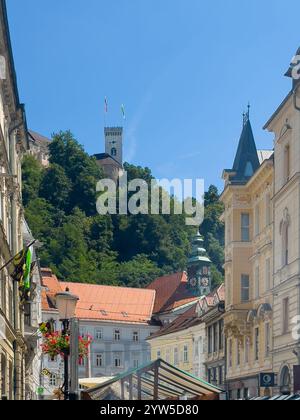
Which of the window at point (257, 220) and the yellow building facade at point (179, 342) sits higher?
the window at point (257, 220)

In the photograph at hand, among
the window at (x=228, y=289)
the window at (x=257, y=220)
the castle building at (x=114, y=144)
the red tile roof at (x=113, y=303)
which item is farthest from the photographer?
the castle building at (x=114, y=144)

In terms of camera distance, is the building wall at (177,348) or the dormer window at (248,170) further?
the building wall at (177,348)

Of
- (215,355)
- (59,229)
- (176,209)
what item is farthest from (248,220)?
(59,229)

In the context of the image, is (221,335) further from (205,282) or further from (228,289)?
(205,282)

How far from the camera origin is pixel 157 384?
2002 cm

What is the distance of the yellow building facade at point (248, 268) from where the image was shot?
1640 inches

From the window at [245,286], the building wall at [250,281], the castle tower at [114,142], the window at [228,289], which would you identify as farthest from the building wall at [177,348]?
the castle tower at [114,142]

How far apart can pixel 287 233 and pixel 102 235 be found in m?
90.3

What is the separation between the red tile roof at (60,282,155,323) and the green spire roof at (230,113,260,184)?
2020 inches

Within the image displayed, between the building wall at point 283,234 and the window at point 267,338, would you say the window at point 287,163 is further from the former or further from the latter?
the window at point 267,338

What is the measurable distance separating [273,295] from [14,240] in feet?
37.2

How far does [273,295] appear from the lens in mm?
39125

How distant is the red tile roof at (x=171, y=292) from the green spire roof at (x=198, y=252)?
8.63ft

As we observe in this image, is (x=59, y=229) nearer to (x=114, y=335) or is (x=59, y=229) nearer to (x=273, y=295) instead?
(x=114, y=335)
